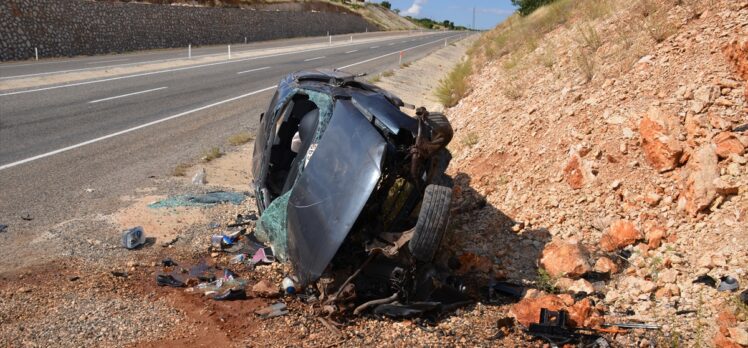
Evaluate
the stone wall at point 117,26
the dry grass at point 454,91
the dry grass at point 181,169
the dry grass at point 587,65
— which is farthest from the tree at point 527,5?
the stone wall at point 117,26

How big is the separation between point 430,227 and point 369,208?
1.60 feet

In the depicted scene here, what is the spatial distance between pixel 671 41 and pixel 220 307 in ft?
22.1

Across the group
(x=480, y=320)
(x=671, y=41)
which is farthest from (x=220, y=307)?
(x=671, y=41)

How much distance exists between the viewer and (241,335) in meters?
4.33

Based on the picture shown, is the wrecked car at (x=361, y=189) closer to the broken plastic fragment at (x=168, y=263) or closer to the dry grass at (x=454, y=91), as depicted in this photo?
the broken plastic fragment at (x=168, y=263)

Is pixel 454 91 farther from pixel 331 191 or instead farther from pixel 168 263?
pixel 331 191

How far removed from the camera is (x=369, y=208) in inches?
173

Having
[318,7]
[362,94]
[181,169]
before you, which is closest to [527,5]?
[181,169]

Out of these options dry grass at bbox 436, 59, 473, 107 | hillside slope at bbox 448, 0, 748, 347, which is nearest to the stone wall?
dry grass at bbox 436, 59, 473, 107

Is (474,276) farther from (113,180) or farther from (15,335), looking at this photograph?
(113,180)

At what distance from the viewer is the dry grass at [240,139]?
38.5 feet

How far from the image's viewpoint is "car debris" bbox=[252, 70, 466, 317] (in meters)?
4.21

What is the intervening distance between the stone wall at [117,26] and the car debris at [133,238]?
78.9ft

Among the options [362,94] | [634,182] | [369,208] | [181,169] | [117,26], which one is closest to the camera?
[369,208]
